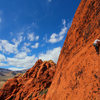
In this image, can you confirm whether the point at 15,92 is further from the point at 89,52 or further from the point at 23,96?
the point at 89,52

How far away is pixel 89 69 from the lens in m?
4.82

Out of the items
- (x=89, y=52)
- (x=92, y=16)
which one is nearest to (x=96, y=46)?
(x=89, y=52)

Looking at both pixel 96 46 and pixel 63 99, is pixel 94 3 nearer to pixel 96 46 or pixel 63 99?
pixel 96 46

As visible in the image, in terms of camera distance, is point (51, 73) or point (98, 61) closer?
point (98, 61)

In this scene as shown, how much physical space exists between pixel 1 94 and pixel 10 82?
3428mm

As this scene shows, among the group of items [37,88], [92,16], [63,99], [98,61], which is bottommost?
[37,88]

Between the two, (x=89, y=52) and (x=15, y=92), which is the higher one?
(x=89, y=52)

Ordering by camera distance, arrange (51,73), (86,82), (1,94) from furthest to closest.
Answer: (51,73), (1,94), (86,82)

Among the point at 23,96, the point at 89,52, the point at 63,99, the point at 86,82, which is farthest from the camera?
the point at 23,96

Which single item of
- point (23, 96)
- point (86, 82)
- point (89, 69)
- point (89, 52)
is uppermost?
point (89, 52)

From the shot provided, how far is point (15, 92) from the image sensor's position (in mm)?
19547

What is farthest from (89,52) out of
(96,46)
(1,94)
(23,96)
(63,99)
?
(1,94)

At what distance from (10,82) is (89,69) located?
942 inches

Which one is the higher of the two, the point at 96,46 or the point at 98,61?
the point at 96,46
